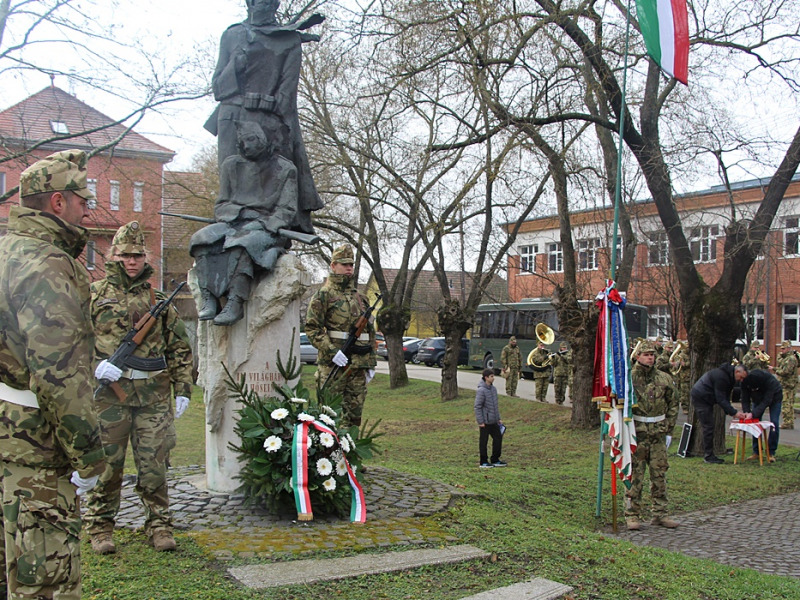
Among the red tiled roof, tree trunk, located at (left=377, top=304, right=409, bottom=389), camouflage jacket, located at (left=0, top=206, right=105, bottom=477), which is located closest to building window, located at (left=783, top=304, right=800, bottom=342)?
tree trunk, located at (left=377, top=304, right=409, bottom=389)

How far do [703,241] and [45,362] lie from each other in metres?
16.7

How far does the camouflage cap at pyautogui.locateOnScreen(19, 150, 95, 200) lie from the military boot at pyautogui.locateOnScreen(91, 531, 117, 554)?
2.61 meters

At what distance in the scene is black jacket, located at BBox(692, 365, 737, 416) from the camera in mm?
13047

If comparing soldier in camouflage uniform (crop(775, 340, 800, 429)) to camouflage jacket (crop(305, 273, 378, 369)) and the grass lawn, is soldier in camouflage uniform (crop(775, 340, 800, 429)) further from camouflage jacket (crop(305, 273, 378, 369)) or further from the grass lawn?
camouflage jacket (crop(305, 273, 378, 369))

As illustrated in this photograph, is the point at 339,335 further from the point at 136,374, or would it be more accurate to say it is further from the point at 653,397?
the point at 653,397

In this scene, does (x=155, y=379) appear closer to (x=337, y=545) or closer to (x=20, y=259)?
(x=337, y=545)

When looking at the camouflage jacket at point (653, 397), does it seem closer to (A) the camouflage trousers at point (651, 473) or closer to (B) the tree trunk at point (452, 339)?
(A) the camouflage trousers at point (651, 473)

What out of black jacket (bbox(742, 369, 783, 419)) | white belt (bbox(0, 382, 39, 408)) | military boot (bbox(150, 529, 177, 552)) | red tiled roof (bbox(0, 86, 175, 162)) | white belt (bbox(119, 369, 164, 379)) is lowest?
military boot (bbox(150, 529, 177, 552))

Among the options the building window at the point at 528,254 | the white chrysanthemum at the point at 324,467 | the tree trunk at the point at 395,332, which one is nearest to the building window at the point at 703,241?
the building window at the point at 528,254

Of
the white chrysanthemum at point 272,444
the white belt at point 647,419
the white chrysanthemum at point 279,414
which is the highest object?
the white chrysanthemum at point 279,414

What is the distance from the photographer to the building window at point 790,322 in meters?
33.9

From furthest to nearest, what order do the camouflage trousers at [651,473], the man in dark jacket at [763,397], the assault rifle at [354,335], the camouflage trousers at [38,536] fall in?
the man in dark jacket at [763,397] → the camouflage trousers at [651,473] → the assault rifle at [354,335] → the camouflage trousers at [38,536]

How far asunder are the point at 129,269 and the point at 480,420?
7.24 m

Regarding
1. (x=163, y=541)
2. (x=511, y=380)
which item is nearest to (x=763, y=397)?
(x=511, y=380)
